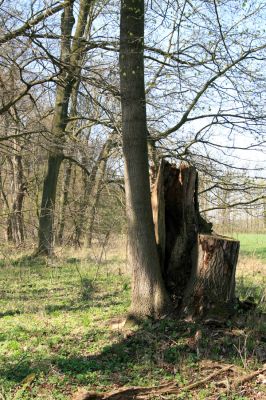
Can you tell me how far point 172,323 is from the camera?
229 inches

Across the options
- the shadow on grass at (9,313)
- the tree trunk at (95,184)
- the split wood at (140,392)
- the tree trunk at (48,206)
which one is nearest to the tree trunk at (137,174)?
the split wood at (140,392)

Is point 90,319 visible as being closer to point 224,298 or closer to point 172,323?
point 172,323

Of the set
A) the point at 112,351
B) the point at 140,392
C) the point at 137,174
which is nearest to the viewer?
the point at 140,392

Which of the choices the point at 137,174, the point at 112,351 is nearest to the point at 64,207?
the point at 137,174

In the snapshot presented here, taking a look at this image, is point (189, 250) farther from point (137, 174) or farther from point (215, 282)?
point (137, 174)

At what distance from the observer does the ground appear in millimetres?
4488

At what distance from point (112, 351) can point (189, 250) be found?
186 cm

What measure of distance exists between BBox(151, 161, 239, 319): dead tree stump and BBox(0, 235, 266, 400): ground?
336mm

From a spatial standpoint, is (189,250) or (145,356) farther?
(189,250)

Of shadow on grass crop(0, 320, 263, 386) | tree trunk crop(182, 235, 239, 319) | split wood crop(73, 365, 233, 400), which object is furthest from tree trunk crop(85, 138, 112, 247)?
split wood crop(73, 365, 233, 400)

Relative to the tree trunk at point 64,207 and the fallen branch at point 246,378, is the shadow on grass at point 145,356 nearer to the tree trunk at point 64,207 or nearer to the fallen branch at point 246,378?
the fallen branch at point 246,378

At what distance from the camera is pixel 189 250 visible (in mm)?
6527

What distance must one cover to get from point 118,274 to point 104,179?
3754 mm

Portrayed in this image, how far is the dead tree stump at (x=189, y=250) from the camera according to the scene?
5.91 meters
